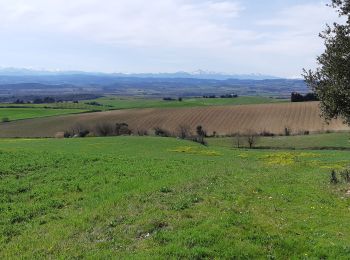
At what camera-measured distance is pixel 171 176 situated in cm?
2495

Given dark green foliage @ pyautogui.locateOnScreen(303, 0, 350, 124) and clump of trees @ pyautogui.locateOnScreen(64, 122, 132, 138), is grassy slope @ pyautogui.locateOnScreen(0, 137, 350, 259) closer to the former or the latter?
dark green foliage @ pyautogui.locateOnScreen(303, 0, 350, 124)

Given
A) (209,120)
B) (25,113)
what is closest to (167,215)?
(209,120)

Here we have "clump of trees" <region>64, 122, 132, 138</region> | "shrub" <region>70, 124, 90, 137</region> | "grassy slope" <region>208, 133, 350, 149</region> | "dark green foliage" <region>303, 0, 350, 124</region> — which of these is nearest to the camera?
"dark green foliage" <region>303, 0, 350, 124</region>

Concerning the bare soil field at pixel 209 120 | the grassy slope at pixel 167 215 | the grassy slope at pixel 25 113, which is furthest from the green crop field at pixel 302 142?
the grassy slope at pixel 25 113

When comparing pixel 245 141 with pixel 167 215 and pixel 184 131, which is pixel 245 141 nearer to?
pixel 184 131

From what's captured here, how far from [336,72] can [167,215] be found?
38.8ft

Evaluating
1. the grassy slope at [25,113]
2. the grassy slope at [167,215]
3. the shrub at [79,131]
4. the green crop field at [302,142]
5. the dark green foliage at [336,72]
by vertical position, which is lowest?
the shrub at [79,131]

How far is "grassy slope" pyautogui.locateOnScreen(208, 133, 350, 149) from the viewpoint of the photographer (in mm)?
73562

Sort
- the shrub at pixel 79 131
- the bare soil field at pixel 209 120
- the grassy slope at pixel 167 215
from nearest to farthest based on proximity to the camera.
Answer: the grassy slope at pixel 167 215
the shrub at pixel 79 131
the bare soil field at pixel 209 120

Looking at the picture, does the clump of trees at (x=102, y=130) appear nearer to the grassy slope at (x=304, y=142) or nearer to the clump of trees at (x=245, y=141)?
the grassy slope at (x=304, y=142)

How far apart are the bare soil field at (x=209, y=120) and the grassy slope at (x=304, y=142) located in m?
11.0

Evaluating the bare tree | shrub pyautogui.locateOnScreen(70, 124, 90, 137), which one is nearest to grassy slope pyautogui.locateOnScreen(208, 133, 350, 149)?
the bare tree

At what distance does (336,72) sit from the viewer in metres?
21.4

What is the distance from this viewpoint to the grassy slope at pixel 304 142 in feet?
241
